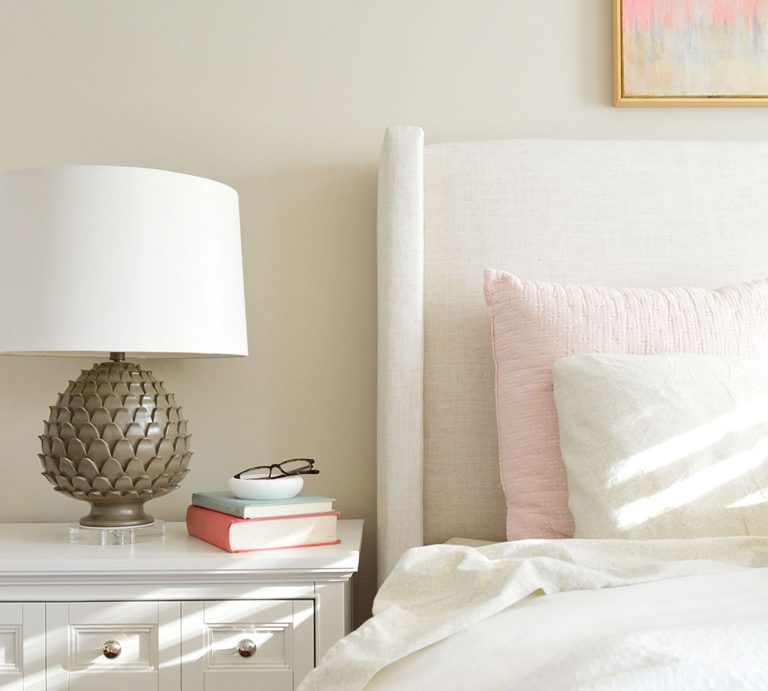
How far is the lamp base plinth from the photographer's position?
1.54 meters

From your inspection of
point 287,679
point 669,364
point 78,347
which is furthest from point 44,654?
point 669,364

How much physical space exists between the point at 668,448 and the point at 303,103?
1.11m

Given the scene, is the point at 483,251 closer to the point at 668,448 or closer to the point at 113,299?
the point at 668,448

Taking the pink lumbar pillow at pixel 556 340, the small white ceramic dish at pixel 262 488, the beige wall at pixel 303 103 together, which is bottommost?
the small white ceramic dish at pixel 262 488

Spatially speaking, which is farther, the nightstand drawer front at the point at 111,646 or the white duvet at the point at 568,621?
the nightstand drawer front at the point at 111,646

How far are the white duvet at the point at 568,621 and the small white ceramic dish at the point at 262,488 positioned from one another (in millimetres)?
446

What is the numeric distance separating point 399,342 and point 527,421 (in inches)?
12.2

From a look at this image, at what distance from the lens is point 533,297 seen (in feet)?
5.14

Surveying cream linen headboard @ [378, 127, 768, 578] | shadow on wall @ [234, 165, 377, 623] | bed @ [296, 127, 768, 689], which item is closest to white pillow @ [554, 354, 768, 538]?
bed @ [296, 127, 768, 689]

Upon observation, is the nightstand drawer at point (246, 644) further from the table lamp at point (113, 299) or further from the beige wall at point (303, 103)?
the beige wall at point (303, 103)

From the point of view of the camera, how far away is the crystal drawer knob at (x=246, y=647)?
140cm

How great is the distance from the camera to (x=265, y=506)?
1.46 m

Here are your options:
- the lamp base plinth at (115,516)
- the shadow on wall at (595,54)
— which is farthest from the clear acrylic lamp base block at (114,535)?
the shadow on wall at (595,54)

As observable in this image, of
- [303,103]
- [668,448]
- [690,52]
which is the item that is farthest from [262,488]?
[690,52]
